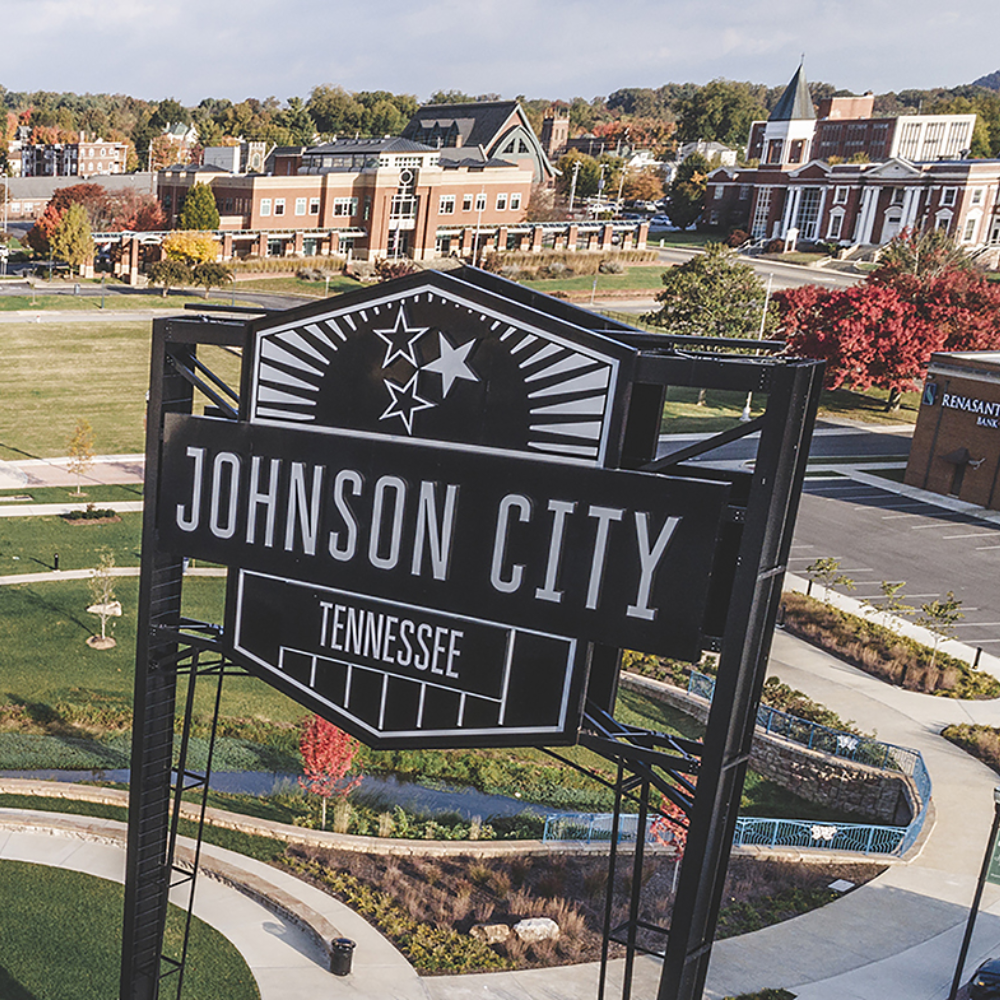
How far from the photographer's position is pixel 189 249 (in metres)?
75.0

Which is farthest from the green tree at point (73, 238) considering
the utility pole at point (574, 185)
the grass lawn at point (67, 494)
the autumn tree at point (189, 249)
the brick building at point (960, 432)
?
the utility pole at point (574, 185)

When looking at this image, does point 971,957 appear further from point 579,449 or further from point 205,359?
point 205,359

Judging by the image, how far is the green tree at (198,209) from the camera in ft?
276

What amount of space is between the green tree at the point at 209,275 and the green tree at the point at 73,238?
7.26 meters

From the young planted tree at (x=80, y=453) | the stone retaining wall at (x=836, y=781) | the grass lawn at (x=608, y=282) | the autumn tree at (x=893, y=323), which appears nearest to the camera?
the stone retaining wall at (x=836, y=781)

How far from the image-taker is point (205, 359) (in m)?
57.0

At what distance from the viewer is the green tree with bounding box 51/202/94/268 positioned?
7269 cm

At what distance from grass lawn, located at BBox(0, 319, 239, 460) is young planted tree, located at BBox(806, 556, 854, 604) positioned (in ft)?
85.0

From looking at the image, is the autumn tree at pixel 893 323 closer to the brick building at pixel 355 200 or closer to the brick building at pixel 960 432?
the brick building at pixel 960 432

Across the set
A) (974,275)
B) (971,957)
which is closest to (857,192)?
(974,275)

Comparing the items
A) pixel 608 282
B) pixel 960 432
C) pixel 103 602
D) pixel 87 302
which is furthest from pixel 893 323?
pixel 87 302

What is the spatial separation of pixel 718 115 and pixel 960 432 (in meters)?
132

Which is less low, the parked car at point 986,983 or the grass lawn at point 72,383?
the parked car at point 986,983

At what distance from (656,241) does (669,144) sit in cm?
8540
